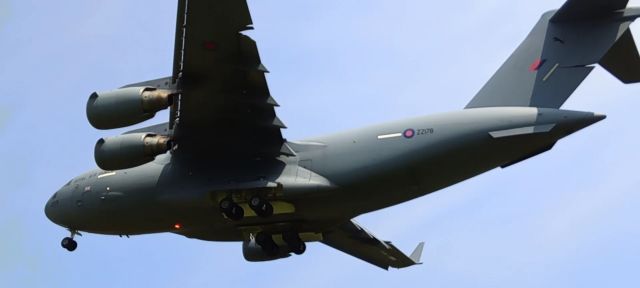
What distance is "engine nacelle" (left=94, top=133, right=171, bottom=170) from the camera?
1580 cm

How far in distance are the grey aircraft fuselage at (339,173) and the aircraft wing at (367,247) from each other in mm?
1289

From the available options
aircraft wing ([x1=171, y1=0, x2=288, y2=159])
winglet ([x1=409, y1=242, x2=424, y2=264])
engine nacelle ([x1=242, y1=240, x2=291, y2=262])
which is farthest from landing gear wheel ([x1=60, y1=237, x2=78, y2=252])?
winglet ([x1=409, y1=242, x2=424, y2=264])

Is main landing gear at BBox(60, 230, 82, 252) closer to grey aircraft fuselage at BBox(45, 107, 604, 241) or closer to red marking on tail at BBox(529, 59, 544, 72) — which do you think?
grey aircraft fuselage at BBox(45, 107, 604, 241)

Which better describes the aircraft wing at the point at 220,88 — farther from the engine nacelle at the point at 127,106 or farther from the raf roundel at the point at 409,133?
the raf roundel at the point at 409,133

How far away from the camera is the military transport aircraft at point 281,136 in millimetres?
15258

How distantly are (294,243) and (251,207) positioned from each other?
1600 mm

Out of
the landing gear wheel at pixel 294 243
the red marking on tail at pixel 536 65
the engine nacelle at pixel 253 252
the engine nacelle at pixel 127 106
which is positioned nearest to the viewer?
the engine nacelle at pixel 127 106

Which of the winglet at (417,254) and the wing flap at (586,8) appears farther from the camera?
the winglet at (417,254)

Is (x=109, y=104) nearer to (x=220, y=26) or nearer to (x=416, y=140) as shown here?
(x=220, y=26)

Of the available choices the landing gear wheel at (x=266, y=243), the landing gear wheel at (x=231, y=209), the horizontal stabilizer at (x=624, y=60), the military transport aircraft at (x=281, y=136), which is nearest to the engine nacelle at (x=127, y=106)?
the military transport aircraft at (x=281, y=136)

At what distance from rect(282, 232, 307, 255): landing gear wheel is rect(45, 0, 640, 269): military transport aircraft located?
1.52 feet

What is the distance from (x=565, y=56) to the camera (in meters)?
15.8

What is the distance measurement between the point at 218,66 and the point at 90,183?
320cm

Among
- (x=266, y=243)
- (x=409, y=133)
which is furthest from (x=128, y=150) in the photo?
(x=409, y=133)
